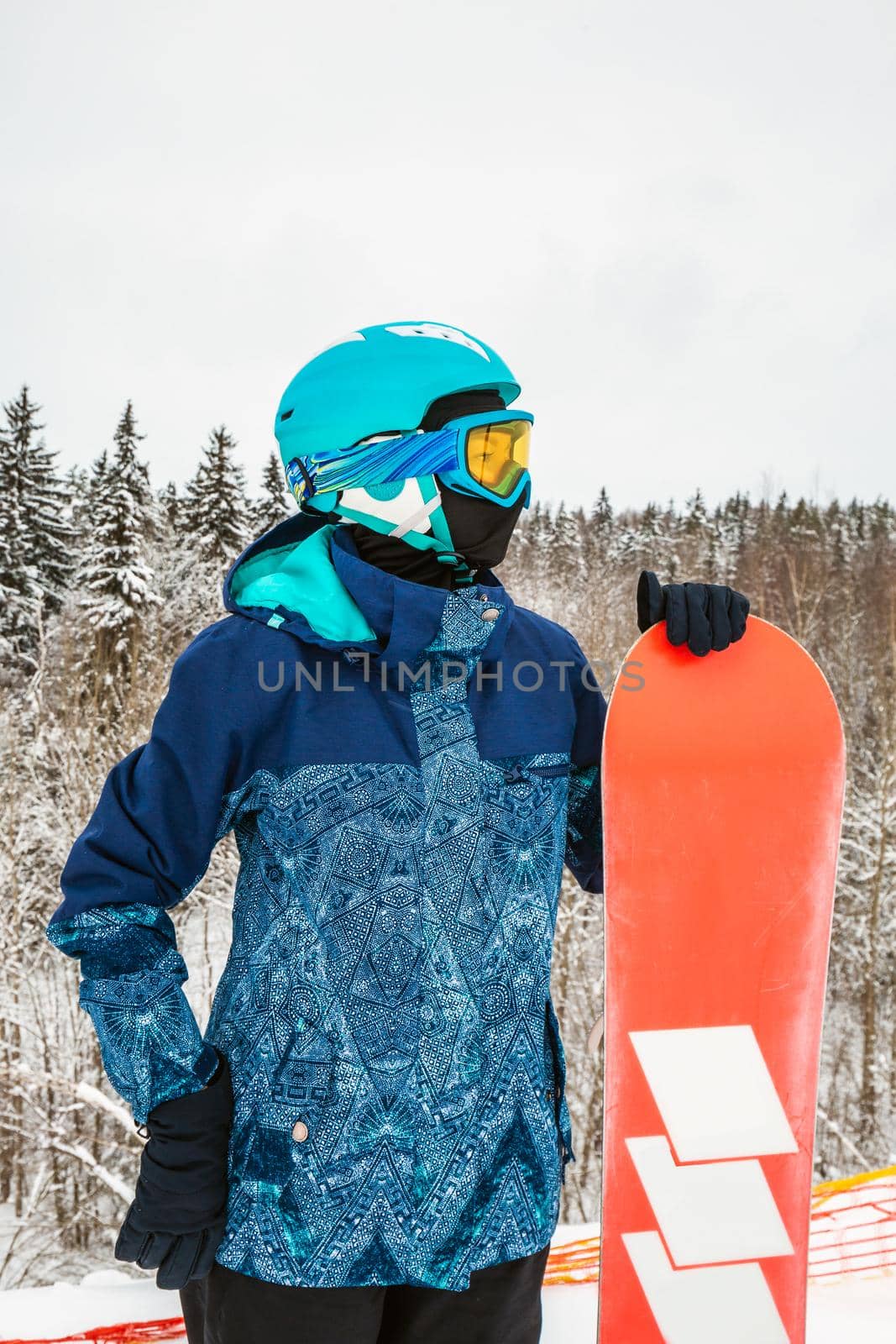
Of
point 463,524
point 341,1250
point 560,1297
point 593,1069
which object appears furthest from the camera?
point 593,1069

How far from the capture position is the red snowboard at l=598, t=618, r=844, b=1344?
4.77 ft

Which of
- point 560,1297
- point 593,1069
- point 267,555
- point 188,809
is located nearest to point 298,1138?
point 188,809

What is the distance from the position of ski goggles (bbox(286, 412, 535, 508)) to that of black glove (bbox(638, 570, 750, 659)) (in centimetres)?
34

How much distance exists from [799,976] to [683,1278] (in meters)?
0.54

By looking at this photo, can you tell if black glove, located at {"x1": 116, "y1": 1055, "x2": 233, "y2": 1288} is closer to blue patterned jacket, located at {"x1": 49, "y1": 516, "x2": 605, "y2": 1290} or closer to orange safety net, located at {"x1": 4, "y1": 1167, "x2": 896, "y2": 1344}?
blue patterned jacket, located at {"x1": 49, "y1": 516, "x2": 605, "y2": 1290}

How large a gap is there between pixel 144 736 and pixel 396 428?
10.9m

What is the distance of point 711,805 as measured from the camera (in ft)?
5.08

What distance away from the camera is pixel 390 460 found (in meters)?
1.25

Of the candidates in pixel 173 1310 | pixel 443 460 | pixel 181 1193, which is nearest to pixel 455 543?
pixel 443 460

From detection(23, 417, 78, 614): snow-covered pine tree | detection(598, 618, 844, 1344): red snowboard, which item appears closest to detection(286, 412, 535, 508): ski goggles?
detection(598, 618, 844, 1344): red snowboard

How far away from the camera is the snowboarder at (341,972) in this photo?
1028 mm

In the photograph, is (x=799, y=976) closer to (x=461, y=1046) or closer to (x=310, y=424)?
(x=461, y=1046)

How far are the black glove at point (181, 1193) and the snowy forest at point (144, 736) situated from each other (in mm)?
7091

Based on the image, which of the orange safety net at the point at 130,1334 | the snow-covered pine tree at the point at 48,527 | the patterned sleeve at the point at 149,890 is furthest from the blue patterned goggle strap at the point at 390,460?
the snow-covered pine tree at the point at 48,527
